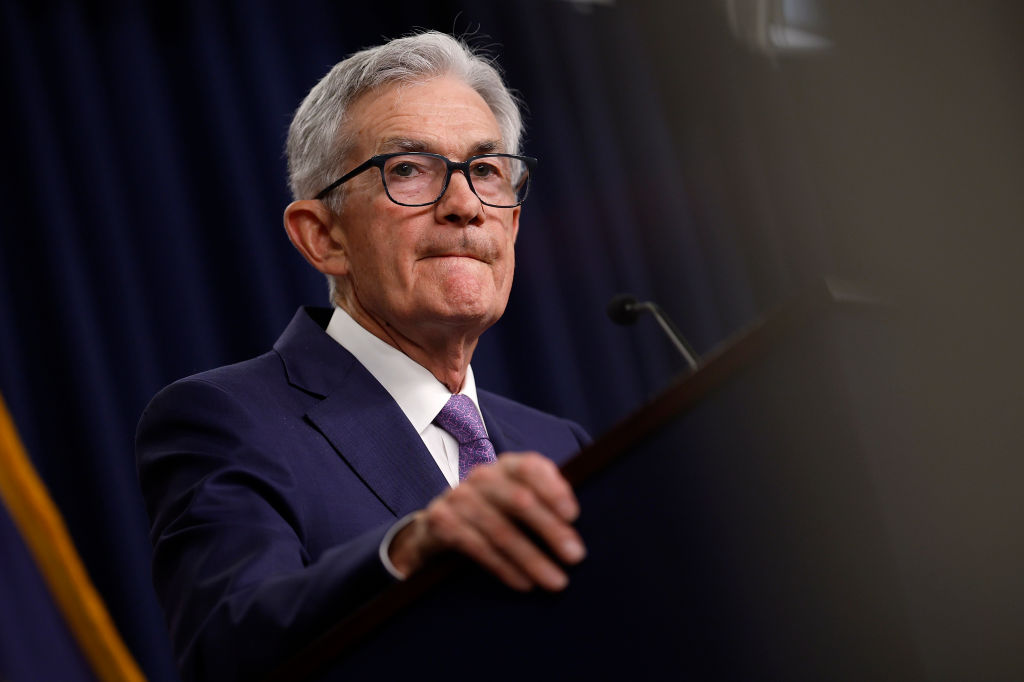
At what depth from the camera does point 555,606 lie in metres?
0.73

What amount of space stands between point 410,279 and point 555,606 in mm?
956

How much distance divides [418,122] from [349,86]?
6.0 inches

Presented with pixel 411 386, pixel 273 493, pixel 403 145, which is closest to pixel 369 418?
pixel 411 386

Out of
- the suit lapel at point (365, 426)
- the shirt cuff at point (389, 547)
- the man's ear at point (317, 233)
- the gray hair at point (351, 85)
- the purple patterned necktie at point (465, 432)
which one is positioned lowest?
the purple patterned necktie at point (465, 432)

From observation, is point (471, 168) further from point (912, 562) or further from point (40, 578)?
point (912, 562)

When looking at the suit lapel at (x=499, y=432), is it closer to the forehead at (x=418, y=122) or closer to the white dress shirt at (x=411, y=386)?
the white dress shirt at (x=411, y=386)

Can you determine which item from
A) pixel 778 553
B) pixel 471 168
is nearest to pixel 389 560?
pixel 778 553

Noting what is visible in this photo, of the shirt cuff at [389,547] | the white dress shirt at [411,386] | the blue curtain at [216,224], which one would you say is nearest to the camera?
the shirt cuff at [389,547]

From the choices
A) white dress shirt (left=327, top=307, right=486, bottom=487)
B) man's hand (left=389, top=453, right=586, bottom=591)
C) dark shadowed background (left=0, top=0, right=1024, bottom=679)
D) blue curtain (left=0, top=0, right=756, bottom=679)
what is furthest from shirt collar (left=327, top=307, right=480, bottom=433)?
blue curtain (left=0, top=0, right=756, bottom=679)

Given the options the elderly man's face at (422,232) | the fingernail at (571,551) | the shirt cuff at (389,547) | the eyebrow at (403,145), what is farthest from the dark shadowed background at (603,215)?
the eyebrow at (403,145)

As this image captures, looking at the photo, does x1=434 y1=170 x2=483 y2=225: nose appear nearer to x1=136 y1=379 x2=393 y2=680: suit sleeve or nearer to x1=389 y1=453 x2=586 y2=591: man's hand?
x1=136 y1=379 x2=393 y2=680: suit sleeve

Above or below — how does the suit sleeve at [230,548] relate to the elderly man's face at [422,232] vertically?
below

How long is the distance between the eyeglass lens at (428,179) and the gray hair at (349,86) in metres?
0.12

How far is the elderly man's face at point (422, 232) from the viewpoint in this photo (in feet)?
5.31
